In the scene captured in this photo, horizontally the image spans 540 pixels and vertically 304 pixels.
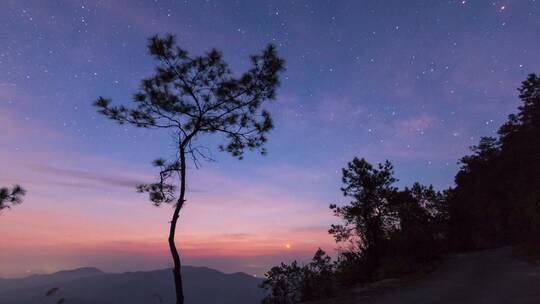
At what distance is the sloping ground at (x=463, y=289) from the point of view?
44.3 ft

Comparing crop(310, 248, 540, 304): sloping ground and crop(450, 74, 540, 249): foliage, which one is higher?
crop(450, 74, 540, 249): foliage

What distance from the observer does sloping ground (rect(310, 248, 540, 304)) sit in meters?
13.5

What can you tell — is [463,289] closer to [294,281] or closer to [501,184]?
[294,281]

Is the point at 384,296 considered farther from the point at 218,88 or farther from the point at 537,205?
the point at 537,205

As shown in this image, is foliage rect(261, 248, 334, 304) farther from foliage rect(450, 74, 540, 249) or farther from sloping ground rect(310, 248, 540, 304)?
foliage rect(450, 74, 540, 249)

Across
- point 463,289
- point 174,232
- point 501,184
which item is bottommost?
point 463,289

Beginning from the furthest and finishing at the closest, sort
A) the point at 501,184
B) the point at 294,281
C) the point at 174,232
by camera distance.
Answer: the point at 501,184 < the point at 294,281 < the point at 174,232

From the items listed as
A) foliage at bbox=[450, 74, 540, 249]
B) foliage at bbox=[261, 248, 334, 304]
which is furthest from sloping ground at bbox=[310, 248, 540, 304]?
foliage at bbox=[450, 74, 540, 249]

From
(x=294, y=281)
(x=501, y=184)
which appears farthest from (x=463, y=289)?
(x=501, y=184)

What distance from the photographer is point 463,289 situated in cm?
1595

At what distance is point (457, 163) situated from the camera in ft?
200

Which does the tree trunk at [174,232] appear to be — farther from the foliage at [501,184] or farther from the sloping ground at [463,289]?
the foliage at [501,184]

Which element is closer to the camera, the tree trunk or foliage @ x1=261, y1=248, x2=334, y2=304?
the tree trunk

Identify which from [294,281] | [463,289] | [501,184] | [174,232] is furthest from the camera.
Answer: [501,184]
